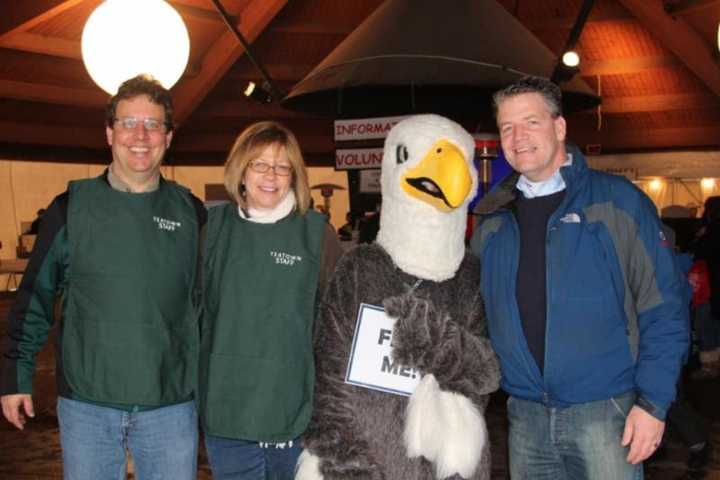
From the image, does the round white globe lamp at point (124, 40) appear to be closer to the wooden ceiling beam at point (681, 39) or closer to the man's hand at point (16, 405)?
the man's hand at point (16, 405)

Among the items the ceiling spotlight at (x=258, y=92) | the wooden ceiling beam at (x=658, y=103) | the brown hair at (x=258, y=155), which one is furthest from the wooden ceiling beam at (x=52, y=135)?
the brown hair at (x=258, y=155)

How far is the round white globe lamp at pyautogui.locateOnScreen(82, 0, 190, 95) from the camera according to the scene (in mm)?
3607

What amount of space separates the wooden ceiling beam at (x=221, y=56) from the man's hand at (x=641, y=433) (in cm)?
662

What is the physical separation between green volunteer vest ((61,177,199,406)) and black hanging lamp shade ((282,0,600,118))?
2.83 metres

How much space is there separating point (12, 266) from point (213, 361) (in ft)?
29.2

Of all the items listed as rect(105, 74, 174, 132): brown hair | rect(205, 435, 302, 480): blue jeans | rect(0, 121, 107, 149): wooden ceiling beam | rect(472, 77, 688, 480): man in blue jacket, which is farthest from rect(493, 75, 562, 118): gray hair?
rect(0, 121, 107, 149): wooden ceiling beam

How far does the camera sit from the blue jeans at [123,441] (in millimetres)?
2059

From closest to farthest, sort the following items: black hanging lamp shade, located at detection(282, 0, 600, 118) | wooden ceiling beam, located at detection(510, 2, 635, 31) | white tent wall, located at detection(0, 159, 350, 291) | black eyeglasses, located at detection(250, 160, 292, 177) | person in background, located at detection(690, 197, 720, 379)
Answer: black eyeglasses, located at detection(250, 160, 292, 177) < black hanging lamp shade, located at detection(282, 0, 600, 118) < person in background, located at detection(690, 197, 720, 379) < wooden ceiling beam, located at detection(510, 2, 635, 31) < white tent wall, located at detection(0, 159, 350, 291)

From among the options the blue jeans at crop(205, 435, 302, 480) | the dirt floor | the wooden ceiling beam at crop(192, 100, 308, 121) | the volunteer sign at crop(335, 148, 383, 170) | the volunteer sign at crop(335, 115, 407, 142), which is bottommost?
the dirt floor

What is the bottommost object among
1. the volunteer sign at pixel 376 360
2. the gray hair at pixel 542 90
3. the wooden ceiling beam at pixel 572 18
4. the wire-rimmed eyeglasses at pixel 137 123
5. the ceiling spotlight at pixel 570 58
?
the volunteer sign at pixel 376 360

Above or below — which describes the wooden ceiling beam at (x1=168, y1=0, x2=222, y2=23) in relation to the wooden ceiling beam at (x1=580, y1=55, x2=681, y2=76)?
above

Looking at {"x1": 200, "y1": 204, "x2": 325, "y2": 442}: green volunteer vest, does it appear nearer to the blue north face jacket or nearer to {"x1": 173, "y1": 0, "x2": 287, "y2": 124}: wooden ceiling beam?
the blue north face jacket

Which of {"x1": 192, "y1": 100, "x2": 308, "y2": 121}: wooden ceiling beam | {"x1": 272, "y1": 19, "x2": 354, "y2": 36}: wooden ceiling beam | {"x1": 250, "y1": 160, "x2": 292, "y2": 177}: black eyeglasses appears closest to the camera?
{"x1": 250, "y1": 160, "x2": 292, "y2": 177}: black eyeglasses

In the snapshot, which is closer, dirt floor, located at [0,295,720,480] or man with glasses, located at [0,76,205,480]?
man with glasses, located at [0,76,205,480]
